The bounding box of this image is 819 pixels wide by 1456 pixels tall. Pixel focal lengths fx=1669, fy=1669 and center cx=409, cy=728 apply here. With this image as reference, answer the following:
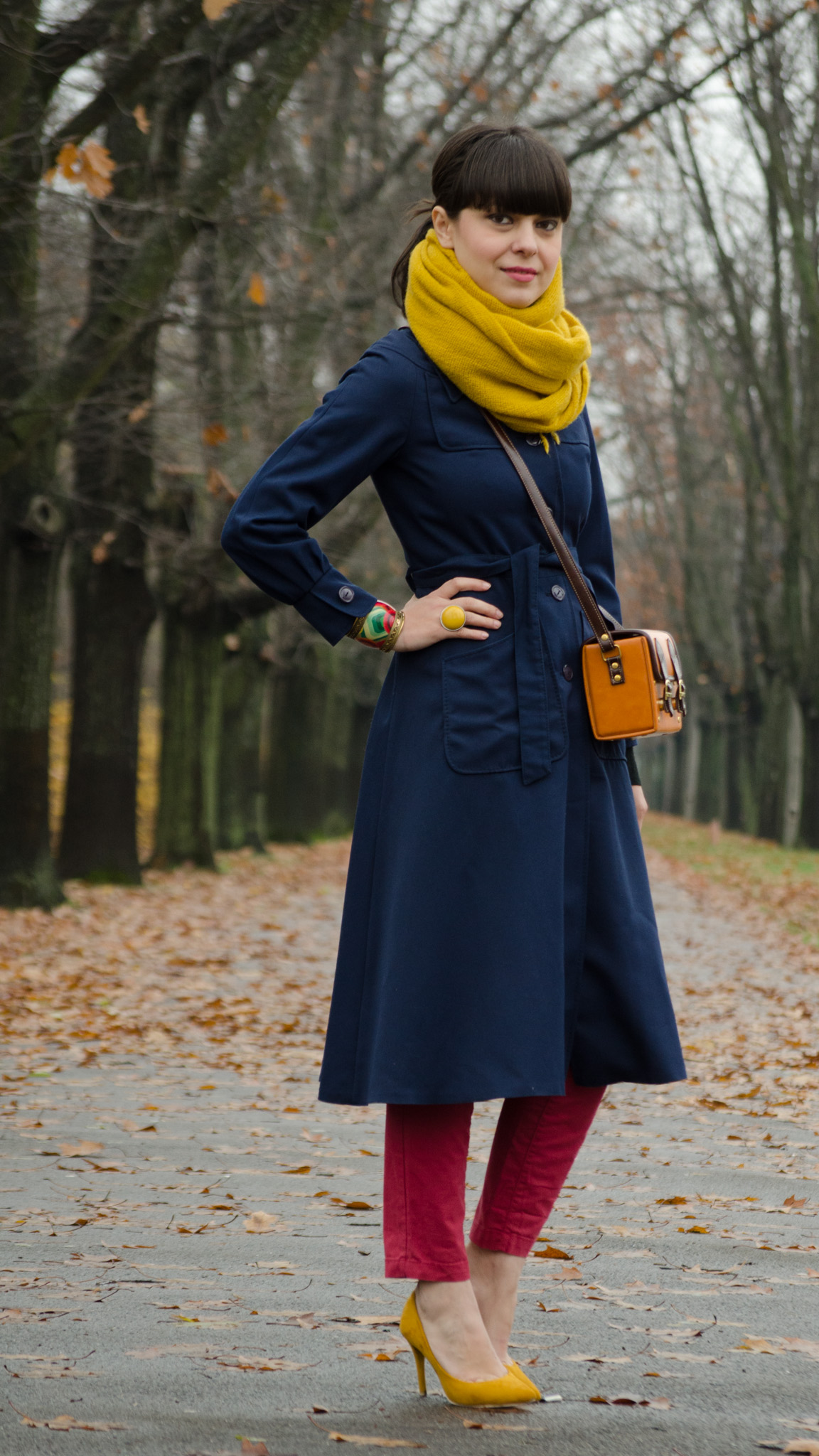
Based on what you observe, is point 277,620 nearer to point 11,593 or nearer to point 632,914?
point 11,593

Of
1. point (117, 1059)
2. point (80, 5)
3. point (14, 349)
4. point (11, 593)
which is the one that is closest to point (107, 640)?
point (11, 593)

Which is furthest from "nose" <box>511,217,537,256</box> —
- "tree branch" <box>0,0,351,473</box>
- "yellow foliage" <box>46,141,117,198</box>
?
"tree branch" <box>0,0,351,473</box>

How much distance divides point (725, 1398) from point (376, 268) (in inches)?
618

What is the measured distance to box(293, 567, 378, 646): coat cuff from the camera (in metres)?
2.94

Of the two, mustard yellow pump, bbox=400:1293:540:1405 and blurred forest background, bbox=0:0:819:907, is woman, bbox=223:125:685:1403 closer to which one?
mustard yellow pump, bbox=400:1293:540:1405

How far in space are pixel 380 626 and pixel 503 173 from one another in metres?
0.82

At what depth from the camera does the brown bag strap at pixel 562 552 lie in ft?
9.64

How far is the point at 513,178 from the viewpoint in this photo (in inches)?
115

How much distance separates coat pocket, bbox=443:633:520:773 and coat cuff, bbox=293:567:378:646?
0.62ft

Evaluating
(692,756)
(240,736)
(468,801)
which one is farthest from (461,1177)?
(692,756)

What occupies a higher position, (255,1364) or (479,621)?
(479,621)

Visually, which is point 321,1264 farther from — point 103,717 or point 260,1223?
point 103,717

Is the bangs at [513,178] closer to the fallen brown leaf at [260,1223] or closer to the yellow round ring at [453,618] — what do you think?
the yellow round ring at [453,618]

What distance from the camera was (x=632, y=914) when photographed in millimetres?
2979
